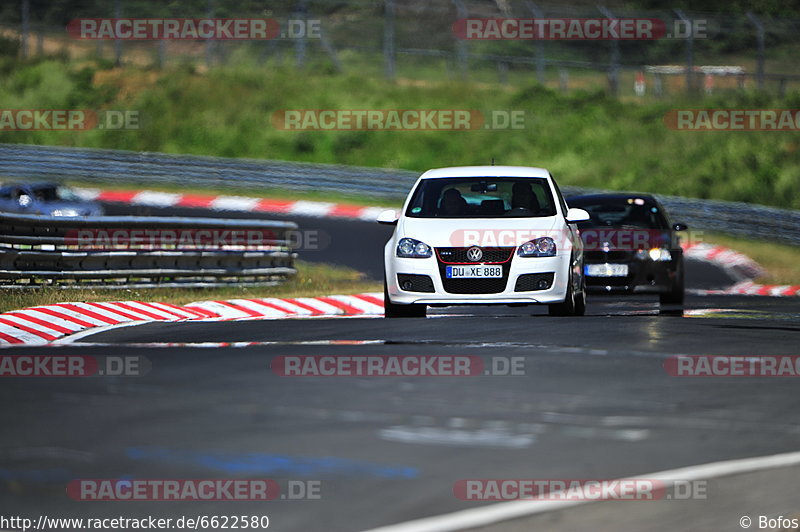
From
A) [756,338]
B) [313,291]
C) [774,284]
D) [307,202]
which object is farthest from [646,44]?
[756,338]

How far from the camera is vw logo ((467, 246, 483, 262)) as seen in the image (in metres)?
14.4

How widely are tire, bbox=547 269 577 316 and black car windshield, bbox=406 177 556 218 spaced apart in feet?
2.69

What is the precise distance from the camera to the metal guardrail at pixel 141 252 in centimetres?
1702

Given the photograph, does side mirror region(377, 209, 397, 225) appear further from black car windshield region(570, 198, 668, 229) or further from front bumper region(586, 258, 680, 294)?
black car windshield region(570, 198, 668, 229)

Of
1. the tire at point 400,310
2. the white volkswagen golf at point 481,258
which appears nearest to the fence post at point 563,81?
the white volkswagen golf at point 481,258

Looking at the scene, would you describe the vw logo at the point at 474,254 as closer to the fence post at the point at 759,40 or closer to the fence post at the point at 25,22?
the fence post at the point at 759,40

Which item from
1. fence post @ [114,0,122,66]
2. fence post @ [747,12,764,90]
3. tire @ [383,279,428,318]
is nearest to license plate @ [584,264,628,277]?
tire @ [383,279,428,318]

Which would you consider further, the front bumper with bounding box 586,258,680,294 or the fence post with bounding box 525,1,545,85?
the fence post with bounding box 525,1,545,85

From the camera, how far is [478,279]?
14367 mm

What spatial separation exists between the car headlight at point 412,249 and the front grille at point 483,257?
14 centimetres

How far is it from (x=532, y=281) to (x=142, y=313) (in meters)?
4.29

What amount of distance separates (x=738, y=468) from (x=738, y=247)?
24601 mm

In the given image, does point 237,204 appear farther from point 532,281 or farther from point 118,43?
point 532,281

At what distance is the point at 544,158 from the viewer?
142 ft
